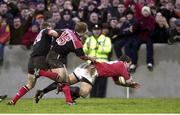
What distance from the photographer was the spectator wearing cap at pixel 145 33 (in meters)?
20.3

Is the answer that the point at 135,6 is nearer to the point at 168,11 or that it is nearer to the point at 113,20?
the point at 113,20

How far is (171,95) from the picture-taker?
824 inches

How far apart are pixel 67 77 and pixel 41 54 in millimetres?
947

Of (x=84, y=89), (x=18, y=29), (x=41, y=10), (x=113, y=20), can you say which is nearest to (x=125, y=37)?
(x=113, y=20)

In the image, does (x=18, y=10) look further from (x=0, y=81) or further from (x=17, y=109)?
(x=17, y=109)

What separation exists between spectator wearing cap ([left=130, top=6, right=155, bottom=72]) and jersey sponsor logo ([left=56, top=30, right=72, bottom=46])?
4845 mm

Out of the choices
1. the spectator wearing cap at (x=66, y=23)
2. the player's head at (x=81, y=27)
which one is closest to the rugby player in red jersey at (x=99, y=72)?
the player's head at (x=81, y=27)

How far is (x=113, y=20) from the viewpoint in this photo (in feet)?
68.6

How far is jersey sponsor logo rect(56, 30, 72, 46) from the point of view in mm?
15656

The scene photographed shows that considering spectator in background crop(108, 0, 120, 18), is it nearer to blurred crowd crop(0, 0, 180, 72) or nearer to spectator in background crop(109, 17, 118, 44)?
blurred crowd crop(0, 0, 180, 72)

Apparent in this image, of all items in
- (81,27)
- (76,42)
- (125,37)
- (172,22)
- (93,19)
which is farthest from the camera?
(93,19)

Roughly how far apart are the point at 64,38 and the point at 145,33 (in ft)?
17.0

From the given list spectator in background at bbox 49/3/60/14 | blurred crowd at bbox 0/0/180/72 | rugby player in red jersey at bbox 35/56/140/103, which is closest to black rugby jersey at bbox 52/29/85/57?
rugby player in red jersey at bbox 35/56/140/103

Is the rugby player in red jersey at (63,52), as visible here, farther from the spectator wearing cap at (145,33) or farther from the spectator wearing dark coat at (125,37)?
the spectator wearing dark coat at (125,37)
